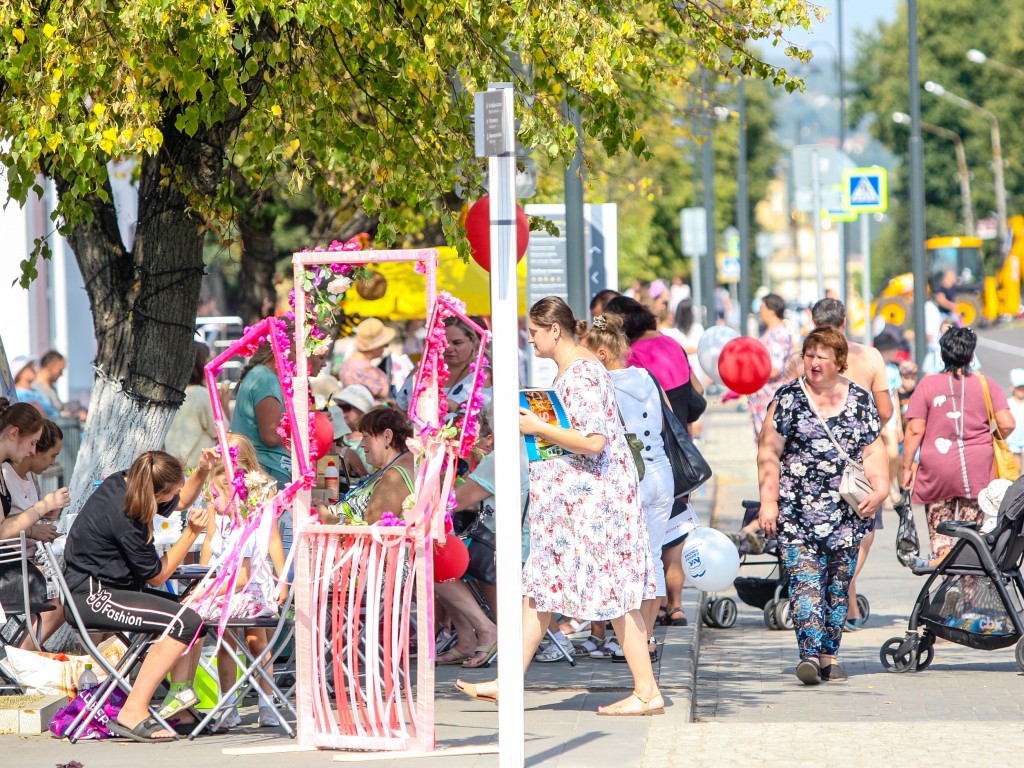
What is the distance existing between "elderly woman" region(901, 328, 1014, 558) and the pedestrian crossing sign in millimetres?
11102

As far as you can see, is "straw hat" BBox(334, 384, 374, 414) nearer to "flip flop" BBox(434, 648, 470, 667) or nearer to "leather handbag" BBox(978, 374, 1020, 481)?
"flip flop" BBox(434, 648, 470, 667)

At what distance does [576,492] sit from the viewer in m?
7.11

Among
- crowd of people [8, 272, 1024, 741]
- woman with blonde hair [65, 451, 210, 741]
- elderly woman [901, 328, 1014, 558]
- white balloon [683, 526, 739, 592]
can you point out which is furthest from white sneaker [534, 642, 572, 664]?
elderly woman [901, 328, 1014, 558]

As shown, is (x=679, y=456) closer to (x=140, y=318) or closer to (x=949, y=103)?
(x=140, y=318)

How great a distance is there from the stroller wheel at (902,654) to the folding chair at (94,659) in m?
3.84

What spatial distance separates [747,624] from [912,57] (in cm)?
1077

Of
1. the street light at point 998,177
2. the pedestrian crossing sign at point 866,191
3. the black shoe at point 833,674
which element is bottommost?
the black shoe at point 833,674

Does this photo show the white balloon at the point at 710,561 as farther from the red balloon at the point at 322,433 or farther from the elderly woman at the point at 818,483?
the red balloon at the point at 322,433

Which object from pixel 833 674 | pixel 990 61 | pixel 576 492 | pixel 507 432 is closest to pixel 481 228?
pixel 576 492

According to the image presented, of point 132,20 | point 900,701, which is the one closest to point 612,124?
point 132,20

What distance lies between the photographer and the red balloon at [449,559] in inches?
285

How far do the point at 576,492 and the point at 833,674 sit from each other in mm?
2229

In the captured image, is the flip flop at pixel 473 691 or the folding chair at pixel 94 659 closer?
the folding chair at pixel 94 659

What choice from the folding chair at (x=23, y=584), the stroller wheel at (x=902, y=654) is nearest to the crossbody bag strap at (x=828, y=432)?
the stroller wheel at (x=902, y=654)
